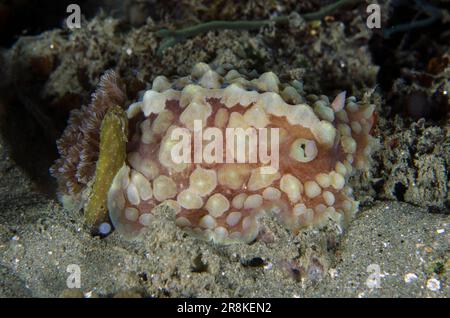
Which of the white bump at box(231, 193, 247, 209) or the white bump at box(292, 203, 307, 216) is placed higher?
the white bump at box(231, 193, 247, 209)

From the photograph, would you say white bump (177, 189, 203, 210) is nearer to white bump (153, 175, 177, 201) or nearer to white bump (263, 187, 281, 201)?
white bump (153, 175, 177, 201)

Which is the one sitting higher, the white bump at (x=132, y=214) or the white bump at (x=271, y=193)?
the white bump at (x=271, y=193)

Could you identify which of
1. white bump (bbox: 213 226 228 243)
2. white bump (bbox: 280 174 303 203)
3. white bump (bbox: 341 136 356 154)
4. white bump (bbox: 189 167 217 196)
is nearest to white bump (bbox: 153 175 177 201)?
white bump (bbox: 189 167 217 196)

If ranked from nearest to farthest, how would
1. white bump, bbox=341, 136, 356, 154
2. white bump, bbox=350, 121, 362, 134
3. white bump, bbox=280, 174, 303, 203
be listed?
white bump, bbox=280, 174, 303, 203 < white bump, bbox=341, 136, 356, 154 < white bump, bbox=350, 121, 362, 134

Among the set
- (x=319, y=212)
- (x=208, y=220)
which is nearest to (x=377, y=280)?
(x=319, y=212)

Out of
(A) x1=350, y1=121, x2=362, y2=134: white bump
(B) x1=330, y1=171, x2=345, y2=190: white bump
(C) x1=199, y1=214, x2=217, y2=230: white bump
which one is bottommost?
(C) x1=199, y1=214, x2=217, y2=230: white bump

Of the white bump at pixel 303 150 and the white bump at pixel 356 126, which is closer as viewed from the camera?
the white bump at pixel 303 150

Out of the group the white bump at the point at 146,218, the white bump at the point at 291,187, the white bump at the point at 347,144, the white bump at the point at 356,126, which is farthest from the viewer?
the white bump at the point at 356,126

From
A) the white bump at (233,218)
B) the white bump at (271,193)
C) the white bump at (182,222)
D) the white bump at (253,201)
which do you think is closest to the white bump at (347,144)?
the white bump at (271,193)

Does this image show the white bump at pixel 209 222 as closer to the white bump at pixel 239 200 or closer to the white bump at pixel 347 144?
the white bump at pixel 239 200

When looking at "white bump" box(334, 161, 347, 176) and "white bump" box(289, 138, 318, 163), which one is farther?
"white bump" box(334, 161, 347, 176)
